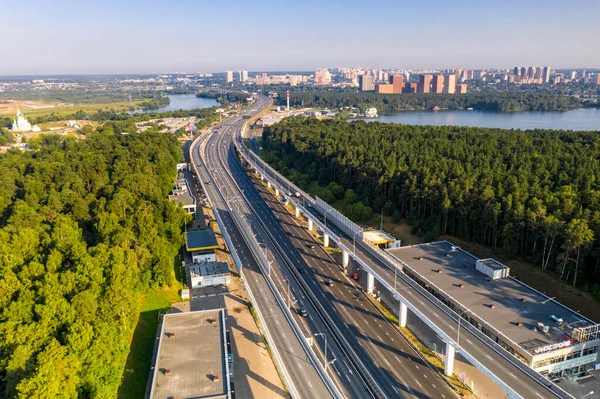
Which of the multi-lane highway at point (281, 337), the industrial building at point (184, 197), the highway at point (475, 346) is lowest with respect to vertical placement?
the multi-lane highway at point (281, 337)

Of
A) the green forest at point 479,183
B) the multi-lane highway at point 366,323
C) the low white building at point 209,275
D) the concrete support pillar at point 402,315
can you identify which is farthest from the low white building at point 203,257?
the concrete support pillar at point 402,315

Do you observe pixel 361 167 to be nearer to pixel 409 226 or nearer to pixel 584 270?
pixel 409 226

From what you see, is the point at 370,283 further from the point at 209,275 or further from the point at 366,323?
the point at 209,275

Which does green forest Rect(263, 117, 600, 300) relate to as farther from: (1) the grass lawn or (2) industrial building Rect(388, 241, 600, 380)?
(1) the grass lawn

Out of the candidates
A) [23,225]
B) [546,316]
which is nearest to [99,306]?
[23,225]

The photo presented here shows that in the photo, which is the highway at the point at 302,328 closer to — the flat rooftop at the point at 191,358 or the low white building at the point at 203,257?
the low white building at the point at 203,257

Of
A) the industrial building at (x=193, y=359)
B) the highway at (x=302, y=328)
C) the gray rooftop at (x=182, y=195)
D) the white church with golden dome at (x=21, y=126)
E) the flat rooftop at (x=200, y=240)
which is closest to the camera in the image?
the industrial building at (x=193, y=359)

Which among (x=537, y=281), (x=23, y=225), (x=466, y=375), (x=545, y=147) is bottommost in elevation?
(x=466, y=375)
